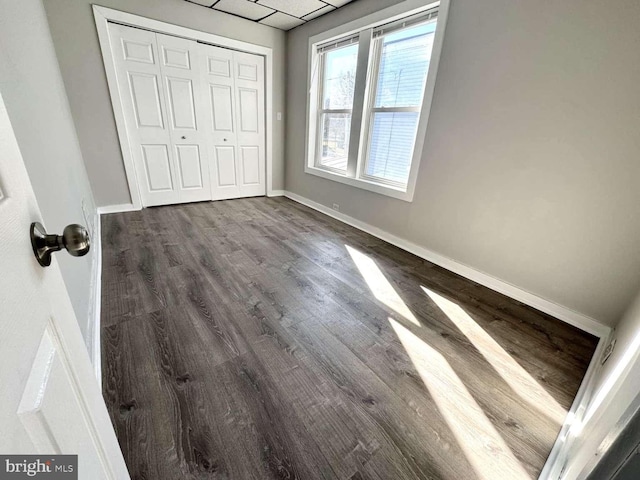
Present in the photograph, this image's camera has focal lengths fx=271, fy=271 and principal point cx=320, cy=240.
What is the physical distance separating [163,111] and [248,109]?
1.13 m

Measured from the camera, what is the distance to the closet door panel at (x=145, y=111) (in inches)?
119

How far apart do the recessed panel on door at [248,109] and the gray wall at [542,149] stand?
108 inches

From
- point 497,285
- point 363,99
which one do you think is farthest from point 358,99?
point 497,285

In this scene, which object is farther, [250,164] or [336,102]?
[250,164]

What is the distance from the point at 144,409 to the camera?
44.1 inches

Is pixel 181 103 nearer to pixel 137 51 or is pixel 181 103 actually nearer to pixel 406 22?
pixel 137 51

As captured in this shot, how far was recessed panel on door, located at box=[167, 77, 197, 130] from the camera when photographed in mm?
3395

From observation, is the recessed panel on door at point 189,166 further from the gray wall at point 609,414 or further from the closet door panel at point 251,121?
the gray wall at point 609,414

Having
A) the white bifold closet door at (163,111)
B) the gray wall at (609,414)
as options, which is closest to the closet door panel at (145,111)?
the white bifold closet door at (163,111)

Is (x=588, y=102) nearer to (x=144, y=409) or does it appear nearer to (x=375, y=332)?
(x=375, y=332)

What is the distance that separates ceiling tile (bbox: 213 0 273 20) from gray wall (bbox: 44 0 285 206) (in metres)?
0.13

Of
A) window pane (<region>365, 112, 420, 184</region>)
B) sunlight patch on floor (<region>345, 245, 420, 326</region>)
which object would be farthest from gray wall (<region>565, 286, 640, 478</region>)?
window pane (<region>365, 112, 420, 184</region>)

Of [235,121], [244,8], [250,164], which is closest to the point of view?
[244,8]

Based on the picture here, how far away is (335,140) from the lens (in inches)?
141
